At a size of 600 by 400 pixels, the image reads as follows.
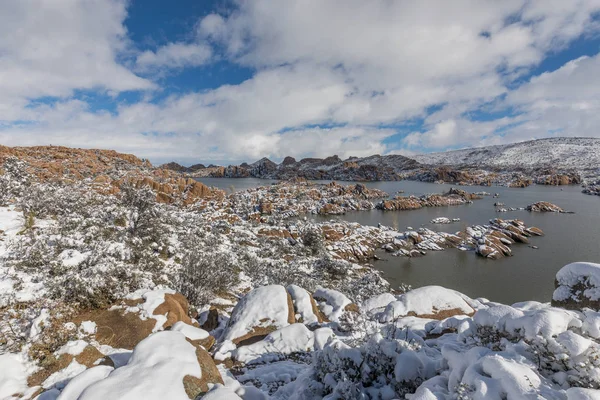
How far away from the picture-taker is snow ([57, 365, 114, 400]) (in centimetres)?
437

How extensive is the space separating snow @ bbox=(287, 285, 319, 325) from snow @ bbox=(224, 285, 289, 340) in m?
1.06

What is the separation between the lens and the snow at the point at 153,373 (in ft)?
13.8

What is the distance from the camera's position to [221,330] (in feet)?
33.0

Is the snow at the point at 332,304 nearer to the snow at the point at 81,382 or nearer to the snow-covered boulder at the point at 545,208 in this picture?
the snow at the point at 81,382

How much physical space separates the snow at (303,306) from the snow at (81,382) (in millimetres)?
7183

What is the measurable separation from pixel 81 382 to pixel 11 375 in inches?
87.4

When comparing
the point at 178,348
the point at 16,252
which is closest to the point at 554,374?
the point at 178,348

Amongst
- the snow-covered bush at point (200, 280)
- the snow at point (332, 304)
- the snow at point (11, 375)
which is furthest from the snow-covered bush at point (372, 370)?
the snow-covered bush at point (200, 280)

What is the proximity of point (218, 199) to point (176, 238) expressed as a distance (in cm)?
4227

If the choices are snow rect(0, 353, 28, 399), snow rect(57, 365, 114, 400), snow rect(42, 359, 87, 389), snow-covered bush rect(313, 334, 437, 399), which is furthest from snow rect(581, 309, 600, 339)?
snow rect(0, 353, 28, 399)

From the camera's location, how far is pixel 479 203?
83688 mm

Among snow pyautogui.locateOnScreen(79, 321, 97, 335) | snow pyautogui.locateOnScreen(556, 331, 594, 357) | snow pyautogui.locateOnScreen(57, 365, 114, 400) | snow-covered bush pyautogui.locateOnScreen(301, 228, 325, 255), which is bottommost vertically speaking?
snow-covered bush pyautogui.locateOnScreen(301, 228, 325, 255)

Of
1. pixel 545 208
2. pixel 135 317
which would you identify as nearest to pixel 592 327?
pixel 135 317

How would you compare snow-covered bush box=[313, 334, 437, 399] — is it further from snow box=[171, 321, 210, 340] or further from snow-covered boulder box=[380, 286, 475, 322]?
snow-covered boulder box=[380, 286, 475, 322]
